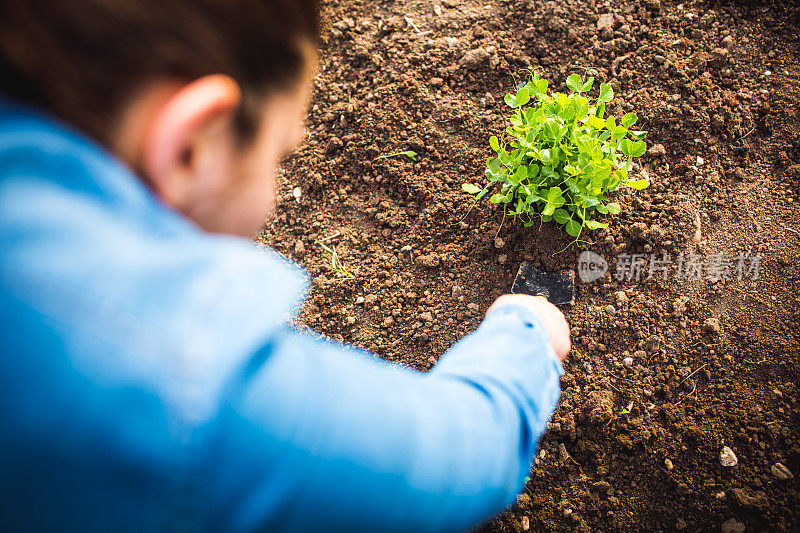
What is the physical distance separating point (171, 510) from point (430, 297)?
4.40 ft

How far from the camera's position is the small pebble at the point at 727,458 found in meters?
1.62

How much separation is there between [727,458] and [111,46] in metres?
2.04

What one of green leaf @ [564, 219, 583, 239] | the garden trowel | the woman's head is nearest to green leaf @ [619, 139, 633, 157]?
green leaf @ [564, 219, 583, 239]

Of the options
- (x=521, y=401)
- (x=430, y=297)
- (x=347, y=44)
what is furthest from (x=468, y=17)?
(x=521, y=401)

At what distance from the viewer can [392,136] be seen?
196 cm

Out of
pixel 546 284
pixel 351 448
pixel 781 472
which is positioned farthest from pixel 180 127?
pixel 781 472

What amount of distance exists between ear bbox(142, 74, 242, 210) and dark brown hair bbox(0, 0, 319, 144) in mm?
28

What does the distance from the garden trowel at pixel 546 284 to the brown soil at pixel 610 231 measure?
1.7 inches

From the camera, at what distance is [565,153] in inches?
60.4

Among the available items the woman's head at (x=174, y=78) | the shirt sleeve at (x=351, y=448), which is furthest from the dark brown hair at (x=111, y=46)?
the shirt sleeve at (x=351, y=448)

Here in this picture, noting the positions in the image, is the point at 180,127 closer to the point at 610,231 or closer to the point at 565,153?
the point at 565,153

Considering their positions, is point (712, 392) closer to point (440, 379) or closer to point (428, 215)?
point (428, 215)

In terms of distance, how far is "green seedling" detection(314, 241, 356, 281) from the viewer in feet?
6.14

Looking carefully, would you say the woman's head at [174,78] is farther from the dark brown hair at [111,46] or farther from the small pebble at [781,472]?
the small pebble at [781,472]
